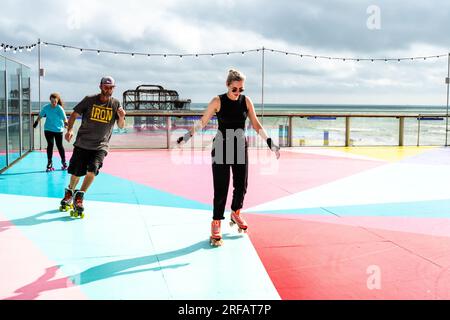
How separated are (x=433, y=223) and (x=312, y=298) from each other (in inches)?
111

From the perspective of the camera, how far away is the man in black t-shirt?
223 inches

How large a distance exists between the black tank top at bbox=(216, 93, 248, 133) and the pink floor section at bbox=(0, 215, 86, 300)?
1.92m

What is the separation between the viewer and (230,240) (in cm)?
476

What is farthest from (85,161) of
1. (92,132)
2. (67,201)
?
(67,201)

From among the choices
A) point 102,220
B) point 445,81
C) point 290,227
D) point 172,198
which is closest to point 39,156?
point 172,198

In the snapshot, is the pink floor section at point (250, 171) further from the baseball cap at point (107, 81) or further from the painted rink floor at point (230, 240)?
the baseball cap at point (107, 81)

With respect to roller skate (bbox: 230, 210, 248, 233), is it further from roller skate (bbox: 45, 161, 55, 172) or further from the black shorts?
roller skate (bbox: 45, 161, 55, 172)

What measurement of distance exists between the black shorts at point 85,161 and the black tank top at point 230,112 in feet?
6.43

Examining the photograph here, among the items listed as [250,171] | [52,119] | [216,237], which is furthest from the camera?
[250,171]

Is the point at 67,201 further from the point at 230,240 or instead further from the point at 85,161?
the point at 230,240

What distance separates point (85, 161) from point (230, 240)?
89.0 inches

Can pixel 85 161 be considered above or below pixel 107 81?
below

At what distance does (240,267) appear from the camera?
3.92 meters
